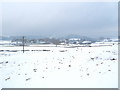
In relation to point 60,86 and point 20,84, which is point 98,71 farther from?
point 20,84

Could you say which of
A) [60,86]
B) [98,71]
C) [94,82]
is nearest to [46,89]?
[60,86]

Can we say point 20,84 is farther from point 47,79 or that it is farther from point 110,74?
point 110,74

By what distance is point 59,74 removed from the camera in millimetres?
13680

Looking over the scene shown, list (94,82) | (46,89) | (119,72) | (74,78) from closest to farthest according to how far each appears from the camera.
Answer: (46,89) < (94,82) < (74,78) < (119,72)

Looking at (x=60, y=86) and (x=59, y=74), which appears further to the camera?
(x=59, y=74)

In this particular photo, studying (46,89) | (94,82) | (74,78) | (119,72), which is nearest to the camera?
(46,89)

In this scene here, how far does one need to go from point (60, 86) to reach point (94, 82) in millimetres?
2152

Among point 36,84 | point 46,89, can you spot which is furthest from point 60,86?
point 36,84

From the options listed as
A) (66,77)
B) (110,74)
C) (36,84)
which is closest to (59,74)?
(66,77)

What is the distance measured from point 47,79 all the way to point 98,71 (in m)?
4.07

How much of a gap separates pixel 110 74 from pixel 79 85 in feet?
10.1

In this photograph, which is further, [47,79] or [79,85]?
[47,79]

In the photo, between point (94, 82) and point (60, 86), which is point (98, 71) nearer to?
point (94, 82)

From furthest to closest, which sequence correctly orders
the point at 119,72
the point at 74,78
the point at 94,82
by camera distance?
the point at 119,72 < the point at 74,78 < the point at 94,82
